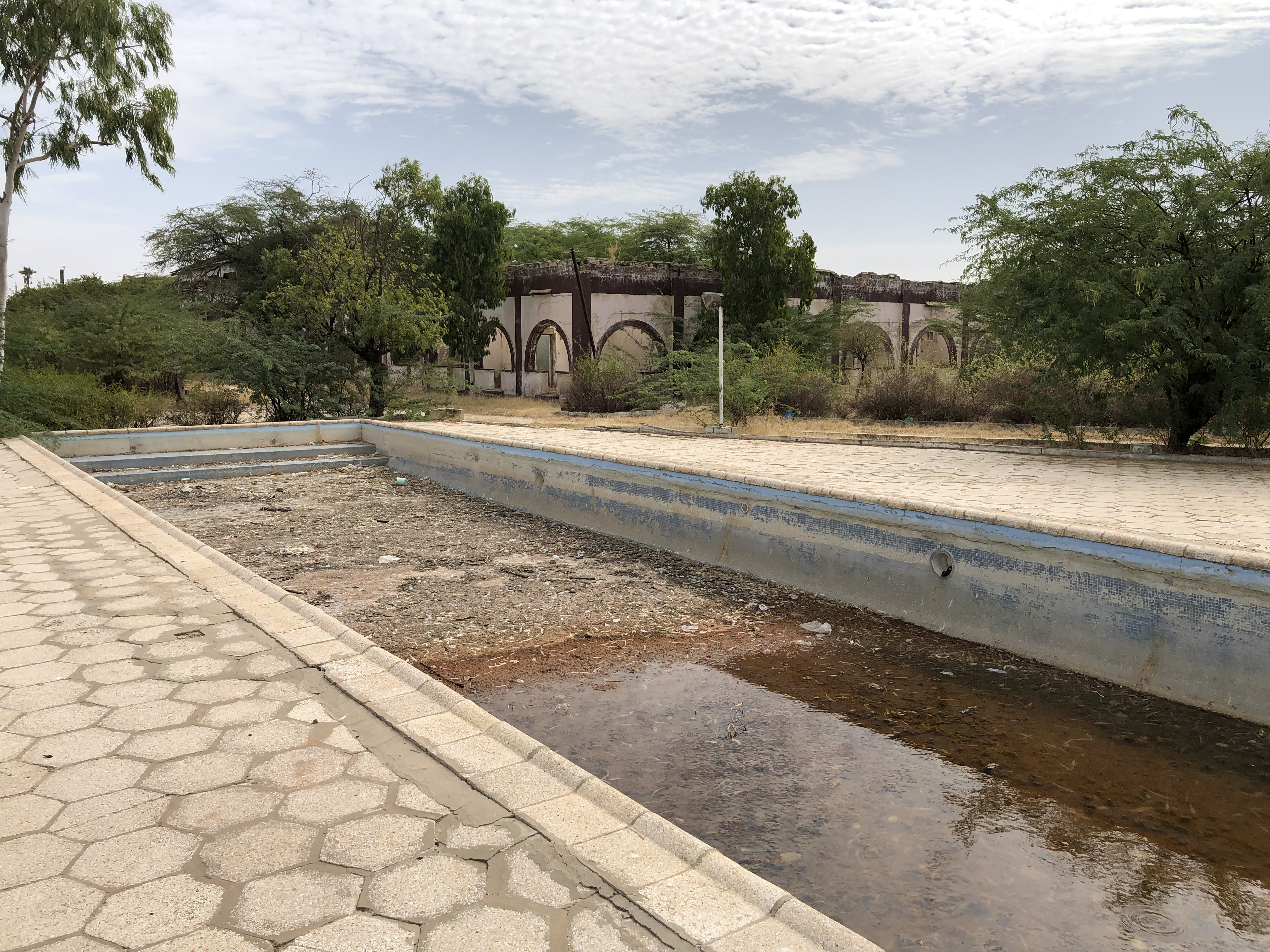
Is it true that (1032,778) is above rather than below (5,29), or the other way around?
below

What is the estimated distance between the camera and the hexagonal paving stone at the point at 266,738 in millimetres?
2840

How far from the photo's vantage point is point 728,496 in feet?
23.3

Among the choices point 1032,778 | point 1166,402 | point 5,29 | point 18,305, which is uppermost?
point 5,29

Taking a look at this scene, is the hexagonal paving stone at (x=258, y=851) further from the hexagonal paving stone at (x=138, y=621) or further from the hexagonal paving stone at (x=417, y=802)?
the hexagonal paving stone at (x=138, y=621)

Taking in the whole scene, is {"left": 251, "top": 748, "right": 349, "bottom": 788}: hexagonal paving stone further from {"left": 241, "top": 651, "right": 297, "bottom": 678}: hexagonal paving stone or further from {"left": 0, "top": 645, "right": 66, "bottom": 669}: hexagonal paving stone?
{"left": 0, "top": 645, "right": 66, "bottom": 669}: hexagonal paving stone

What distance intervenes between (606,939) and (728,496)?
17.4 ft

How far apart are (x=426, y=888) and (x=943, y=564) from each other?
4249mm

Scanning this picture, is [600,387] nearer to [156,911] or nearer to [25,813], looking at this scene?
[25,813]

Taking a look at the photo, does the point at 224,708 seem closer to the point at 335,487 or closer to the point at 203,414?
the point at 335,487

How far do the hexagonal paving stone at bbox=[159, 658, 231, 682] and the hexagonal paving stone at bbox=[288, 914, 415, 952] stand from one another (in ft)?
5.78

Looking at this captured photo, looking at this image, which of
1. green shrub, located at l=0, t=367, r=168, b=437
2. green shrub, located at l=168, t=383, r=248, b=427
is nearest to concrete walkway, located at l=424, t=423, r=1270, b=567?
green shrub, located at l=0, t=367, r=168, b=437

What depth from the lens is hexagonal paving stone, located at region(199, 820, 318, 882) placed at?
7.19 ft

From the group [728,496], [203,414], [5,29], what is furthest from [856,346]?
[5,29]

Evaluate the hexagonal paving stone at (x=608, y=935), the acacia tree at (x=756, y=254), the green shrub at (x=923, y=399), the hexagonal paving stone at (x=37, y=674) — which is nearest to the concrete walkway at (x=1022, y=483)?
the hexagonal paving stone at (x=608, y=935)
